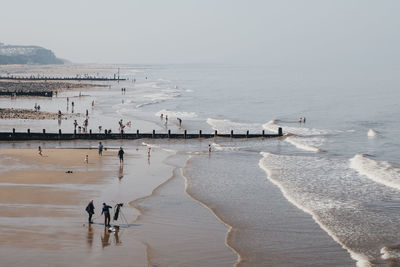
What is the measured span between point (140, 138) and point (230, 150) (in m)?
8.43

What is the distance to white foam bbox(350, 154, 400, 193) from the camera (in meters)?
31.8

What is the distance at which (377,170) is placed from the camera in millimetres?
35438

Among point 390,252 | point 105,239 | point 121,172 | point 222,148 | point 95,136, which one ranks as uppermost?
point 95,136

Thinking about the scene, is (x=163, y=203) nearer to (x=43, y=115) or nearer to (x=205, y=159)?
(x=205, y=159)

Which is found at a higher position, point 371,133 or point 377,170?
point 371,133

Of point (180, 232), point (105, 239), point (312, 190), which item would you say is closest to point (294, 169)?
point (312, 190)

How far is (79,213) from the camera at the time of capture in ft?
74.0

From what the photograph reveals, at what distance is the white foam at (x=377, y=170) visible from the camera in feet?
104

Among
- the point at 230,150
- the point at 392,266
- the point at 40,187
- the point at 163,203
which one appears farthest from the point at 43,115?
the point at 392,266

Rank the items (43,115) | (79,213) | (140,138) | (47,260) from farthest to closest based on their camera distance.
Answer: (43,115) → (140,138) → (79,213) → (47,260)

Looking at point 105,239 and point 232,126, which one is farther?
point 232,126

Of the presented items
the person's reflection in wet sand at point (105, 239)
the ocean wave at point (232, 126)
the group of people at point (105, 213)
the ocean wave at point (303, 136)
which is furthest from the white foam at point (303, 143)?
the person's reflection in wet sand at point (105, 239)

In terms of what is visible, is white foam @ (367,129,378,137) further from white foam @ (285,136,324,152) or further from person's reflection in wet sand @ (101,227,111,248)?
person's reflection in wet sand @ (101,227,111,248)

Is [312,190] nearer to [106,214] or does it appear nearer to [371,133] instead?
[106,214]
